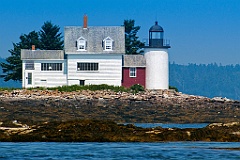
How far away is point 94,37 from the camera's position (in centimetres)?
6888

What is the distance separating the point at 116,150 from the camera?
25.6m

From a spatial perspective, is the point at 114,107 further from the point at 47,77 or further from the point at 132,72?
the point at 47,77

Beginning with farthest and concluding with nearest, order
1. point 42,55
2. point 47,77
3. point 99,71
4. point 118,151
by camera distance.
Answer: point 42,55 < point 47,77 < point 99,71 < point 118,151

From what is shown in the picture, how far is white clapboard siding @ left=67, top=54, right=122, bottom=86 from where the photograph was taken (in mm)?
68062

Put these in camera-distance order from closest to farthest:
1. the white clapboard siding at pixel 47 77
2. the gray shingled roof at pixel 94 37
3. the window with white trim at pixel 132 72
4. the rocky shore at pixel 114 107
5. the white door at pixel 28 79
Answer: the rocky shore at pixel 114 107 → the gray shingled roof at pixel 94 37 → the white clapboard siding at pixel 47 77 → the window with white trim at pixel 132 72 → the white door at pixel 28 79

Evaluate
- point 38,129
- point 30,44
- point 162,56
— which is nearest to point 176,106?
point 162,56

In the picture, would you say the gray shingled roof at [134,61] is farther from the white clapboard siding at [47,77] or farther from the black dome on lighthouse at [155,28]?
the white clapboard siding at [47,77]

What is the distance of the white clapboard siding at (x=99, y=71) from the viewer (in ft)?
223

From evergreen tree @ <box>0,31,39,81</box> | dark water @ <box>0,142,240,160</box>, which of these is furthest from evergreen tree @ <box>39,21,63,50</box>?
dark water @ <box>0,142,240,160</box>

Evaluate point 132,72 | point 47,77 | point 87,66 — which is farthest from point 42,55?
point 132,72

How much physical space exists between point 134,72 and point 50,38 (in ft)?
45.1

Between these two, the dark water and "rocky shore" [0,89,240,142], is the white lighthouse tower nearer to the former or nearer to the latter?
"rocky shore" [0,89,240,142]

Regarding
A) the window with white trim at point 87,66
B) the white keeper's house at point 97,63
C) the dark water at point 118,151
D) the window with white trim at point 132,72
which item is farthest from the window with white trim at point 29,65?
the dark water at point 118,151

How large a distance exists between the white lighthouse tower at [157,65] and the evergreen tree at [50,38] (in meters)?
13.1
